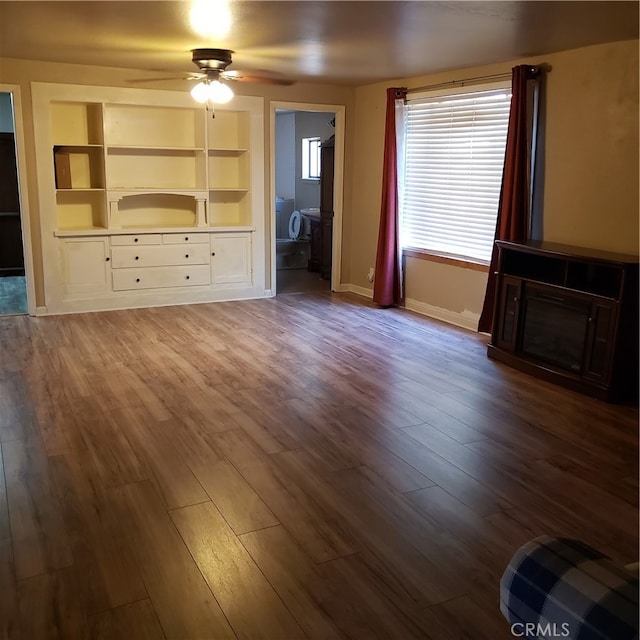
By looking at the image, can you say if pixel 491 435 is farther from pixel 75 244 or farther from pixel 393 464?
pixel 75 244

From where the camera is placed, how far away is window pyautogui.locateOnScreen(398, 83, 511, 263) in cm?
548

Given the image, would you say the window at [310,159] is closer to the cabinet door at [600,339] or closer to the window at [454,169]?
the window at [454,169]

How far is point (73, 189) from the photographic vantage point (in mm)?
6180

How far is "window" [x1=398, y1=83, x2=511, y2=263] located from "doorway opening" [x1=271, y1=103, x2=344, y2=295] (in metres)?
1.10

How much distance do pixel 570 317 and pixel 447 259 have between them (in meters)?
1.87

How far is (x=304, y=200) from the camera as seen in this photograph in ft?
36.5

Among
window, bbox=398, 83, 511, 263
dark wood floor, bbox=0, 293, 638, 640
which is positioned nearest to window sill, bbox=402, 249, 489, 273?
window, bbox=398, 83, 511, 263

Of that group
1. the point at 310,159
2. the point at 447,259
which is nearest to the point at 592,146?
the point at 447,259

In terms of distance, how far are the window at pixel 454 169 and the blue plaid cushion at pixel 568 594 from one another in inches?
180

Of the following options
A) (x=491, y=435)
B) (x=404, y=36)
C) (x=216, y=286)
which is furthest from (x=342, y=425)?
(x=216, y=286)

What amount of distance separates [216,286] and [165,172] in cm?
131

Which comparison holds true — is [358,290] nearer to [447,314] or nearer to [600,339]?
[447,314]

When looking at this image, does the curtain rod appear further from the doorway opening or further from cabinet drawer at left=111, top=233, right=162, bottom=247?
cabinet drawer at left=111, top=233, right=162, bottom=247

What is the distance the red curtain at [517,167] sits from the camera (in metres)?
4.90
